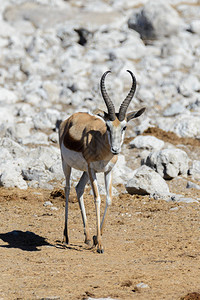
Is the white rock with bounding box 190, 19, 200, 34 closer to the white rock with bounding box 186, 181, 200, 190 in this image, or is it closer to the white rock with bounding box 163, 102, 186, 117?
the white rock with bounding box 163, 102, 186, 117

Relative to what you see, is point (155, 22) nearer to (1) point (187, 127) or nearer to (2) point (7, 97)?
(2) point (7, 97)

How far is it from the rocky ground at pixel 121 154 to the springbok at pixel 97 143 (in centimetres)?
99

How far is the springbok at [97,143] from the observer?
27.0 feet

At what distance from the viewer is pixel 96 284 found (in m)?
6.33

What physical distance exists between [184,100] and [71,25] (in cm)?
1338

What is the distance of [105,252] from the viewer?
27.7 ft

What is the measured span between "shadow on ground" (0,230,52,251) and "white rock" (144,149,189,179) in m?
5.89

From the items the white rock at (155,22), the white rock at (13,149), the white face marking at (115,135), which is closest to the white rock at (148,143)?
the white rock at (13,149)

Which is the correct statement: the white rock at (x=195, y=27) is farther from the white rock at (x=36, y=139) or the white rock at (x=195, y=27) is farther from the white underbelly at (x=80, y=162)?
the white underbelly at (x=80, y=162)

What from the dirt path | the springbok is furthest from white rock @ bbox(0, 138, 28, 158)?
the springbok

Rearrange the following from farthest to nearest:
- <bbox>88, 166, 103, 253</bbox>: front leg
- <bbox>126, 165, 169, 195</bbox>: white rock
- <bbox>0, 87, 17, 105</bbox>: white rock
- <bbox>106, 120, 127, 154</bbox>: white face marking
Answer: <bbox>0, 87, 17, 105</bbox>: white rock < <bbox>126, 165, 169, 195</bbox>: white rock < <bbox>88, 166, 103, 253</bbox>: front leg < <bbox>106, 120, 127, 154</bbox>: white face marking

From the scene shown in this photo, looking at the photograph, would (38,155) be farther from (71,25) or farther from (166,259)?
(71,25)

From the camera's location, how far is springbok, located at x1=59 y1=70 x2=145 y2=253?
324 inches

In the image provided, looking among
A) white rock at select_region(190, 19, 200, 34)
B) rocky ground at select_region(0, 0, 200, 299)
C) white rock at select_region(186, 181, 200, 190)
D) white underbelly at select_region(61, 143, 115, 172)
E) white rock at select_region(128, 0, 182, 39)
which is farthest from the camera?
white rock at select_region(190, 19, 200, 34)
